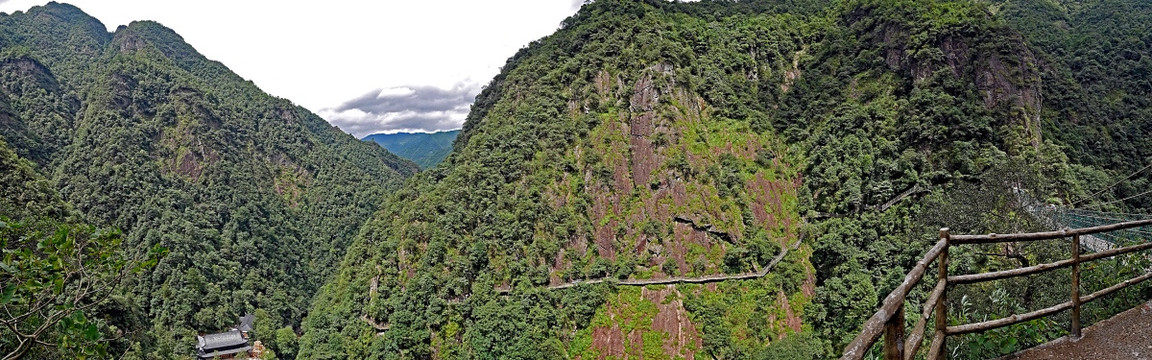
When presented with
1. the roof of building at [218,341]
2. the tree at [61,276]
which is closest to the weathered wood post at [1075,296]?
the tree at [61,276]

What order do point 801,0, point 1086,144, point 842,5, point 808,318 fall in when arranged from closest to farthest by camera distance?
point 808,318, point 1086,144, point 842,5, point 801,0

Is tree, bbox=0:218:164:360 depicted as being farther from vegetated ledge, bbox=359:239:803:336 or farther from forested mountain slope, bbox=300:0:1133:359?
vegetated ledge, bbox=359:239:803:336

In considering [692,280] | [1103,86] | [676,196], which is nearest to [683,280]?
[692,280]

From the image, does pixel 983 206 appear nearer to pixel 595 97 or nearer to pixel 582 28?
pixel 595 97

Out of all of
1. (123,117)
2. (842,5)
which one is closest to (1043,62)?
(842,5)

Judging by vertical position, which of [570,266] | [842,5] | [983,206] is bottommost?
[570,266]

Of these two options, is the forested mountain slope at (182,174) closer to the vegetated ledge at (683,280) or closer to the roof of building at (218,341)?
the roof of building at (218,341)
